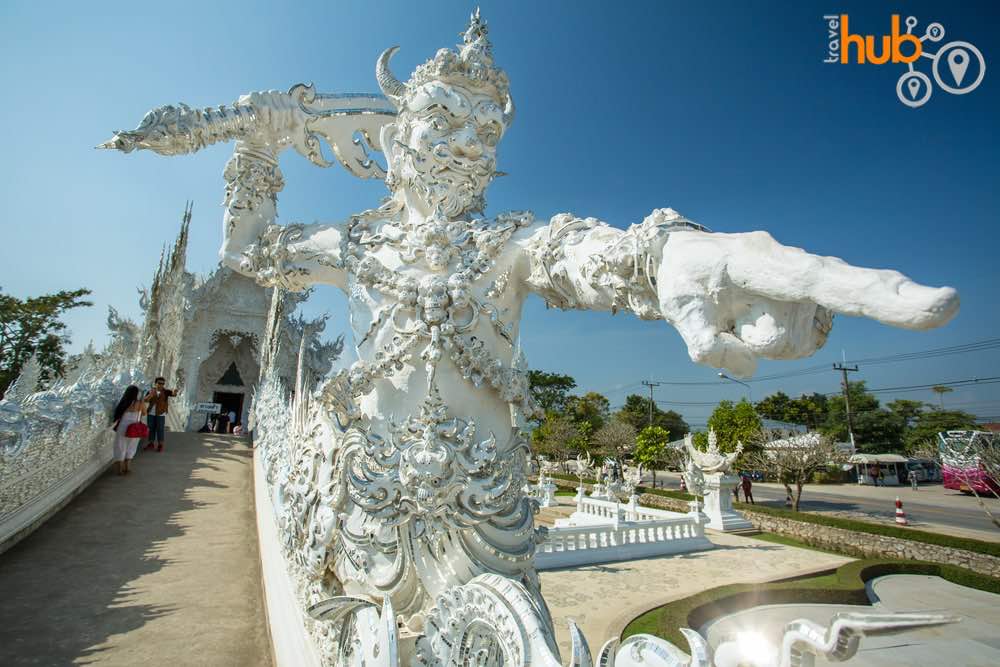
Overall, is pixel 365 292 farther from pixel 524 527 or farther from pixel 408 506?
pixel 524 527

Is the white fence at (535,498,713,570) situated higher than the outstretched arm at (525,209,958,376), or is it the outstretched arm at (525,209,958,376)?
the outstretched arm at (525,209,958,376)

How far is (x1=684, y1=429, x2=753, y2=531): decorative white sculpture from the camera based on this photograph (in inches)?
578

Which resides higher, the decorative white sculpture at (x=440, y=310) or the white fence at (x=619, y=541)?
the decorative white sculpture at (x=440, y=310)

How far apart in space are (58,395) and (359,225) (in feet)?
21.9

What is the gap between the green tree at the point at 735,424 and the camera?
28.4m

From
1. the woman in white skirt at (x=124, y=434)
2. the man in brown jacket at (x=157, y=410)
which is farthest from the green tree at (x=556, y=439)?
the woman in white skirt at (x=124, y=434)

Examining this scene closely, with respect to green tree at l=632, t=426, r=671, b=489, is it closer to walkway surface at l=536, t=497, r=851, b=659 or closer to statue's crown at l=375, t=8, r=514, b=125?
walkway surface at l=536, t=497, r=851, b=659

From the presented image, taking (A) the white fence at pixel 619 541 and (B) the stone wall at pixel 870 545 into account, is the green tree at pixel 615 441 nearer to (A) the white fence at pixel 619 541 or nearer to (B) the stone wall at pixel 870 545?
(B) the stone wall at pixel 870 545

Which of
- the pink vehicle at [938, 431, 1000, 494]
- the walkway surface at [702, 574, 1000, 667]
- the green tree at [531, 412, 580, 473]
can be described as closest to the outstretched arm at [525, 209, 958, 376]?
the walkway surface at [702, 574, 1000, 667]

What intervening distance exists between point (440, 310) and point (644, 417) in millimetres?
52101

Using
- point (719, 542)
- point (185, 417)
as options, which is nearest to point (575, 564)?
point (719, 542)

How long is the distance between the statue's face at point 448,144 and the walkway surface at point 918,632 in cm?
427

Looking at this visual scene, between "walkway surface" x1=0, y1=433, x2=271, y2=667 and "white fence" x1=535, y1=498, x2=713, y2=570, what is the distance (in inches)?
261

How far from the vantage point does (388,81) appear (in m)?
2.62
